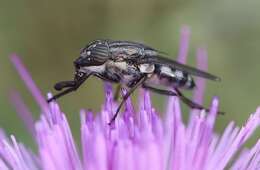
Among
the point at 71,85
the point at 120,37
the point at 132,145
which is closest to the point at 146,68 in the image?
the point at 71,85

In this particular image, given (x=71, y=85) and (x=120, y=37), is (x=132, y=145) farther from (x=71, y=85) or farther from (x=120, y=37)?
(x=120, y=37)

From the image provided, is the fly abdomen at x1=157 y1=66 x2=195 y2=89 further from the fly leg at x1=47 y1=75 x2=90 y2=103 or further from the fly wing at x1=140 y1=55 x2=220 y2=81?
the fly leg at x1=47 y1=75 x2=90 y2=103

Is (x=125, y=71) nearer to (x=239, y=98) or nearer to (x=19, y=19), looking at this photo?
(x=239, y=98)

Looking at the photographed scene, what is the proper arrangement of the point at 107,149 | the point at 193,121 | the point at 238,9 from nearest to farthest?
1. the point at 107,149
2. the point at 193,121
3. the point at 238,9

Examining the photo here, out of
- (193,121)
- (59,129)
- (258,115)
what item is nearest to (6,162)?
(59,129)

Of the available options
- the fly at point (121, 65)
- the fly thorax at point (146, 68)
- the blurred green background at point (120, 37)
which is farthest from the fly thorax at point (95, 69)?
the blurred green background at point (120, 37)

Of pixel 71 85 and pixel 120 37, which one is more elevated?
pixel 71 85
